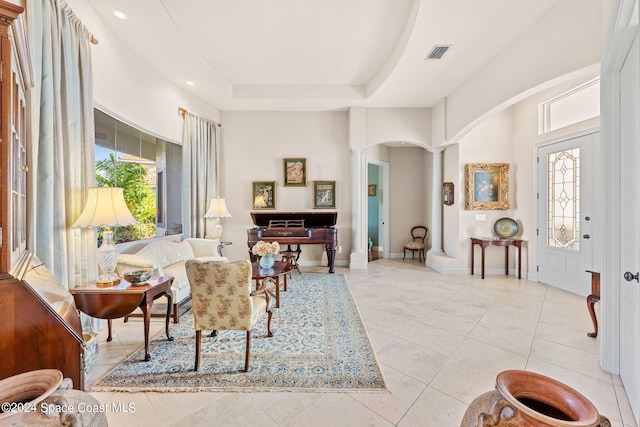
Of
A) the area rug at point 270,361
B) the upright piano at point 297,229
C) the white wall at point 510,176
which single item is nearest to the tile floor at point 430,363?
the area rug at point 270,361

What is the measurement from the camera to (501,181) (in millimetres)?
4887

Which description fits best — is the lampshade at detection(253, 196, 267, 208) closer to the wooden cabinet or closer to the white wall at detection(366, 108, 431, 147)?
the white wall at detection(366, 108, 431, 147)

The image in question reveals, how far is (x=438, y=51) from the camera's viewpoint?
353cm

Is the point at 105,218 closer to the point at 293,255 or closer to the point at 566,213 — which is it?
the point at 293,255

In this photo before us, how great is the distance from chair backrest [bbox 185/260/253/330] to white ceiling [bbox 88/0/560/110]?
2.84 m

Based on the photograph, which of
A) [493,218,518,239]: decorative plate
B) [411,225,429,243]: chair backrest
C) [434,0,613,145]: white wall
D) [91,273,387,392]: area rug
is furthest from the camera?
[411,225,429,243]: chair backrest

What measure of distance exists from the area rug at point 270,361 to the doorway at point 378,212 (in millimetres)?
3955

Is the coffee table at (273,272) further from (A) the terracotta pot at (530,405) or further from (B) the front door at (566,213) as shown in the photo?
(B) the front door at (566,213)

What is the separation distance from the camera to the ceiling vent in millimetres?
3429

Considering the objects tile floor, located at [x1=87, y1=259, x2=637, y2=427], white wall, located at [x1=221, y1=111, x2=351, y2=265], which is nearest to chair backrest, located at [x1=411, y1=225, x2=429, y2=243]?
white wall, located at [x1=221, y1=111, x2=351, y2=265]

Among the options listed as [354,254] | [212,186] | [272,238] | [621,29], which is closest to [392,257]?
[354,254]

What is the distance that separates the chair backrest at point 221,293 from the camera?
6.75 feet

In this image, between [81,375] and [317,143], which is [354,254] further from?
[81,375]

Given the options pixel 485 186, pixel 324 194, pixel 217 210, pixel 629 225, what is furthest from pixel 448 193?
pixel 217 210
